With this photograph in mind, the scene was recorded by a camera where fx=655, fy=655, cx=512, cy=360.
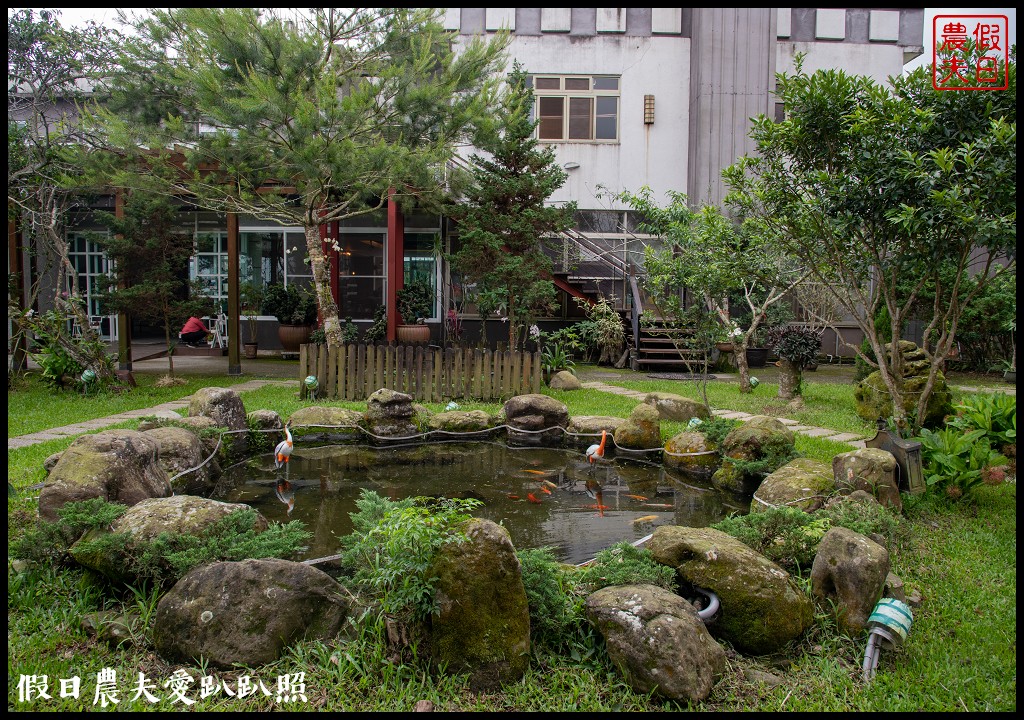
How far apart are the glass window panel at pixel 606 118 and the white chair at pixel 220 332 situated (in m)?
9.87

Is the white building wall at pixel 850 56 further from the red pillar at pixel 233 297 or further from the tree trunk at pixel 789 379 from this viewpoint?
the red pillar at pixel 233 297

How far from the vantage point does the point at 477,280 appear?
37.1 feet

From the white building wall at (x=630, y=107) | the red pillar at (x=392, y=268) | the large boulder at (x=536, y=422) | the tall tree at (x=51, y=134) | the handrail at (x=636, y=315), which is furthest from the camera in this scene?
the white building wall at (x=630, y=107)

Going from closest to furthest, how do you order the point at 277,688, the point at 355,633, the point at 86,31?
1. the point at 277,688
2. the point at 355,633
3. the point at 86,31

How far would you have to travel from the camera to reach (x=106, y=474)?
3711 millimetres

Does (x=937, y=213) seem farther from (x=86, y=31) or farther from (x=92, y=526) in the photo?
(x=86, y=31)

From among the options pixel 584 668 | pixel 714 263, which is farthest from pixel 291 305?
pixel 584 668

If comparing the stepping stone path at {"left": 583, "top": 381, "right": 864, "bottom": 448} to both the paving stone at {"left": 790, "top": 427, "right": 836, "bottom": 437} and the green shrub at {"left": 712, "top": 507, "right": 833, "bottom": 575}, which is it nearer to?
the paving stone at {"left": 790, "top": 427, "right": 836, "bottom": 437}

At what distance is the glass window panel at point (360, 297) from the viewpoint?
1579 cm

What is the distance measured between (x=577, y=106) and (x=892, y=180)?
12217 millimetres

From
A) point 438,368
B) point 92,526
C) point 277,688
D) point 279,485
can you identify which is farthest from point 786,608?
point 438,368

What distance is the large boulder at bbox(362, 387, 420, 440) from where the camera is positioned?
7188mm

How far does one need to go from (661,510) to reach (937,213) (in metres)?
2.80

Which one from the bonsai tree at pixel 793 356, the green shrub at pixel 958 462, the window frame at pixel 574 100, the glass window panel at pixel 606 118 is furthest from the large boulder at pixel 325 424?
the glass window panel at pixel 606 118
